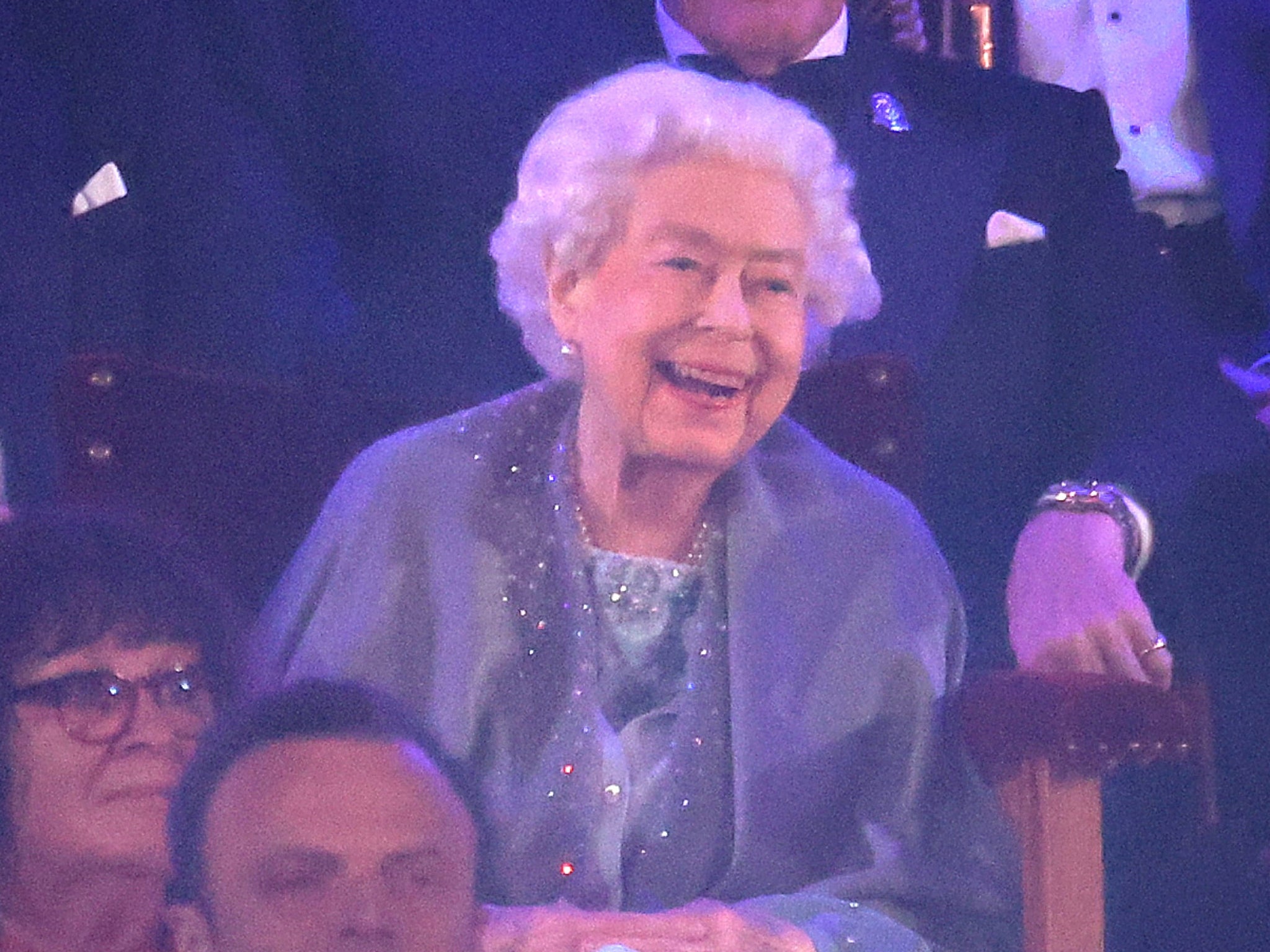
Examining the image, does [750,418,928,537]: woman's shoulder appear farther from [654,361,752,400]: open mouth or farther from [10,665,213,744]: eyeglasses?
[10,665,213,744]: eyeglasses

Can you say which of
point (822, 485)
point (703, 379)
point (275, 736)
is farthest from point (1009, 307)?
point (275, 736)

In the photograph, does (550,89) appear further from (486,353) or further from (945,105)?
(945,105)

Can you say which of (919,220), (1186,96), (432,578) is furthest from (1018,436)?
(432,578)

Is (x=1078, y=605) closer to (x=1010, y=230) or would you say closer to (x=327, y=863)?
(x=1010, y=230)

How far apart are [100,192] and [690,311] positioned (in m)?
0.63

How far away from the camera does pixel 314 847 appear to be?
123cm

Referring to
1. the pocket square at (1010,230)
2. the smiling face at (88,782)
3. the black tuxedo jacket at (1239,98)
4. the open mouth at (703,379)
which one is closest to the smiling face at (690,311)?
the open mouth at (703,379)

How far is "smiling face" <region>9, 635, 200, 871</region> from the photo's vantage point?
1.29 m

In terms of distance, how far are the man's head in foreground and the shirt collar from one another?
73 centimetres

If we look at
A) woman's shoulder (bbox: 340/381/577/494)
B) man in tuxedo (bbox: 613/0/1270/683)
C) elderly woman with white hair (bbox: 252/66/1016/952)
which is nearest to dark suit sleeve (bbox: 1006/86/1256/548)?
man in tuxedo (bbox: 613/0/1270/683)

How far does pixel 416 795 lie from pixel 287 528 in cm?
30

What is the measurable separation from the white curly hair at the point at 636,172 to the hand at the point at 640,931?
466mm

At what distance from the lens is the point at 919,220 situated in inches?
63.8

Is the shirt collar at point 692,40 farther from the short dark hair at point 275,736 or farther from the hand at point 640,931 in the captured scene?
the hand at point 640,931
